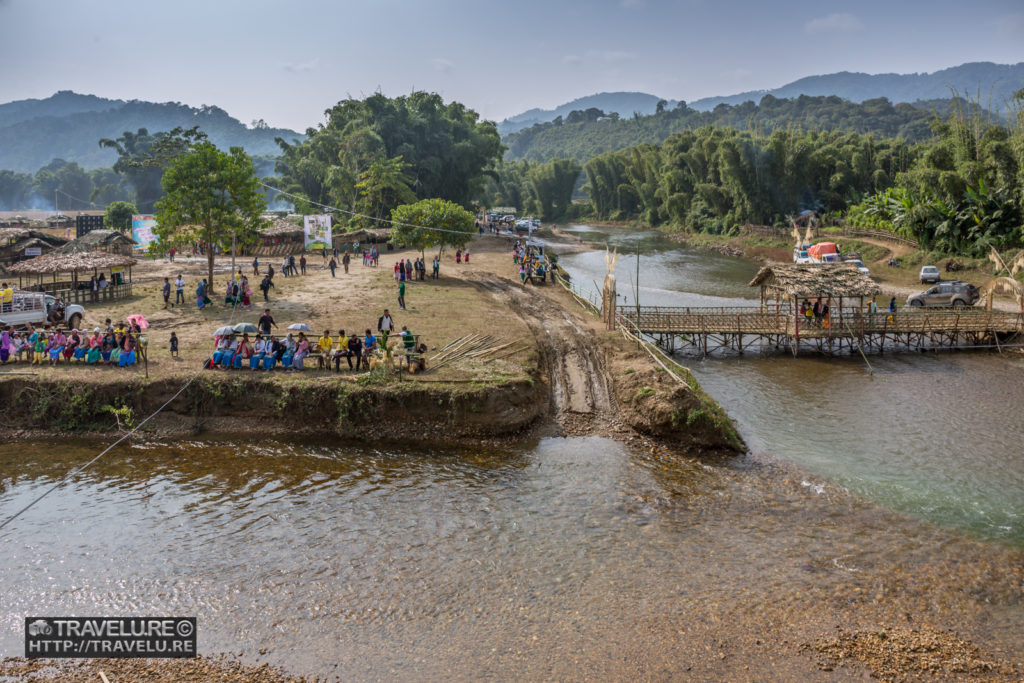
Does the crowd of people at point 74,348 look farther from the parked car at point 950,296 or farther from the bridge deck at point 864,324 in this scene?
the parked car at point 950,296

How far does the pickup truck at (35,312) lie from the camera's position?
24906 millimetres

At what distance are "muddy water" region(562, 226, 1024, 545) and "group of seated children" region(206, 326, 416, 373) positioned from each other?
1174cm

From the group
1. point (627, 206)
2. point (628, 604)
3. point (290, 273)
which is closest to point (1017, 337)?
point (628, 604)

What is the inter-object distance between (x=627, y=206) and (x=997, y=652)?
105674 millimetres

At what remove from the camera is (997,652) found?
10.9 metres

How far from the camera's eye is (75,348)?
2177 centimetres

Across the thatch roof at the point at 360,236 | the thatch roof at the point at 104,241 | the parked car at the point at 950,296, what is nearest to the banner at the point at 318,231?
the thatch roof at the point at 360,236

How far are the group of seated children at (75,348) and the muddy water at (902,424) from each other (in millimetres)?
19312

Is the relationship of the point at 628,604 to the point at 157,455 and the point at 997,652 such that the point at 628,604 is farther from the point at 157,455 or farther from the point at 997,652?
the point at 157,455

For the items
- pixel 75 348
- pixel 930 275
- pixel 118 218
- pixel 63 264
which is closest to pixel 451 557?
pixel 75 348

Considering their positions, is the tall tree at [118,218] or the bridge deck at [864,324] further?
the tall tree at [118,218]

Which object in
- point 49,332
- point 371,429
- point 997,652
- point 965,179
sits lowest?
point 997,652

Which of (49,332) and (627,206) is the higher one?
(627,206)

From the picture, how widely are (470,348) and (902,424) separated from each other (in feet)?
45.5
